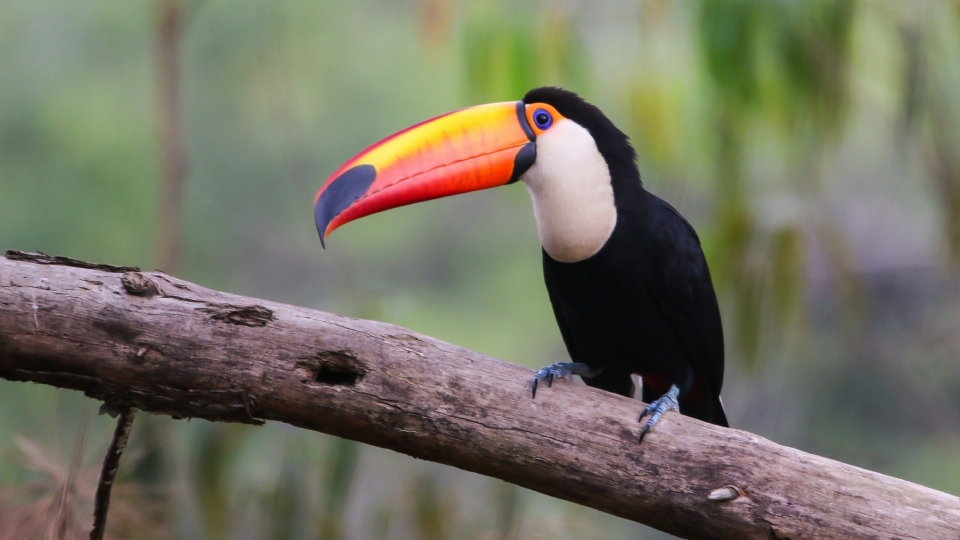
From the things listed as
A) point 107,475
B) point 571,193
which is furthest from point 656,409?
point 107,475

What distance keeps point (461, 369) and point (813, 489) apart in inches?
23.3

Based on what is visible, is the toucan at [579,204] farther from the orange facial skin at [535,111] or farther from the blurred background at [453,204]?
the blurred background at [453,204]

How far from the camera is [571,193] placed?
1.70 metres

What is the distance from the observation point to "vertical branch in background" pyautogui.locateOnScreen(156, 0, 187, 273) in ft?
10.2

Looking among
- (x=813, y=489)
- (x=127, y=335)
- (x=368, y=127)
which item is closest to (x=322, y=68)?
(x=368, y=127)

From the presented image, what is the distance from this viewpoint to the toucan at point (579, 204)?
1.68 metres

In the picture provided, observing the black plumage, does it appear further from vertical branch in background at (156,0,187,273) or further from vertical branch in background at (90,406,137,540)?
vertical branch in background at (156,0,187,273)

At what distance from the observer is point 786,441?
4.45 metres

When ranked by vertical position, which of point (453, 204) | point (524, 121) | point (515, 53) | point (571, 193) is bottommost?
point (571, 193)

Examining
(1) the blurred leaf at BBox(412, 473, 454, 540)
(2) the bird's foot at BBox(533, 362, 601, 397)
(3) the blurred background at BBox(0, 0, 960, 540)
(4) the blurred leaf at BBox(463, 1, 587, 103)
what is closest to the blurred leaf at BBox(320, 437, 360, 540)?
(3) the blurred background at BBox(0, 0, 960, 540)

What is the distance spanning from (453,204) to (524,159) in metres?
3.71

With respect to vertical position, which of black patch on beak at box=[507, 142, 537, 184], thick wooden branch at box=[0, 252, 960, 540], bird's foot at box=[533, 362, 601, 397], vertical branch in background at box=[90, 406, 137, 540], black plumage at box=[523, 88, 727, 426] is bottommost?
vertical branch in background at box=[90, 406, 137, 540]

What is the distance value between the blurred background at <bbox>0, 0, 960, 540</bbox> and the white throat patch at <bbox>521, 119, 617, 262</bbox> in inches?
40.2

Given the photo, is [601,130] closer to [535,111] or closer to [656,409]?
[535,111]
